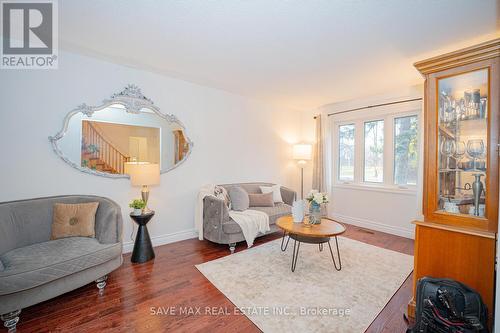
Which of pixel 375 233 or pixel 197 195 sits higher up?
pixel 197 195

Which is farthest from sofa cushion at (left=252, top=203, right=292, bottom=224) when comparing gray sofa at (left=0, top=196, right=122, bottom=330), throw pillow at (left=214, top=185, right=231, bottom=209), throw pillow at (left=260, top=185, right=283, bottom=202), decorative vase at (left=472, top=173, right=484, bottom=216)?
decorative vase at (left=472, top=173, right=484, bottom=216)

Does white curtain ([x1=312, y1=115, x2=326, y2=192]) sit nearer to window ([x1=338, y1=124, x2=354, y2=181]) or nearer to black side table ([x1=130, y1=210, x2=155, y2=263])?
window ([x1=338, y1=124, x2=354, y2=181])

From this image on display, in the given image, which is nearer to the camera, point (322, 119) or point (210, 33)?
point (210, 33)

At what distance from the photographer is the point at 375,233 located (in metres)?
3.91

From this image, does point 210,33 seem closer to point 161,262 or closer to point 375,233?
point 161,262

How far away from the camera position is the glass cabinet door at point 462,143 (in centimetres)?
172

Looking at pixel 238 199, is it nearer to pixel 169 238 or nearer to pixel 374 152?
pixel 169 238

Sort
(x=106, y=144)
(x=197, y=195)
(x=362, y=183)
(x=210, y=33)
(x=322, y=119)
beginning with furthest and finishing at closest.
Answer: (x=322, y=119), (x=362, y=183), (x=197, y=195), (x=106, y=144), (x=210, y=33)

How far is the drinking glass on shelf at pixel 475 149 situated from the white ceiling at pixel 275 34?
1.12m

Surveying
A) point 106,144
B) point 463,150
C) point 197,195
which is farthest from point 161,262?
point 463,150

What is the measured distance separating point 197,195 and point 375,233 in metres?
3.20

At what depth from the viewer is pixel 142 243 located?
9.04 feet

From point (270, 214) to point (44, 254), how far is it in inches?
103

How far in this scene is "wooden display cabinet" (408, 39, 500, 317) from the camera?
160cm
